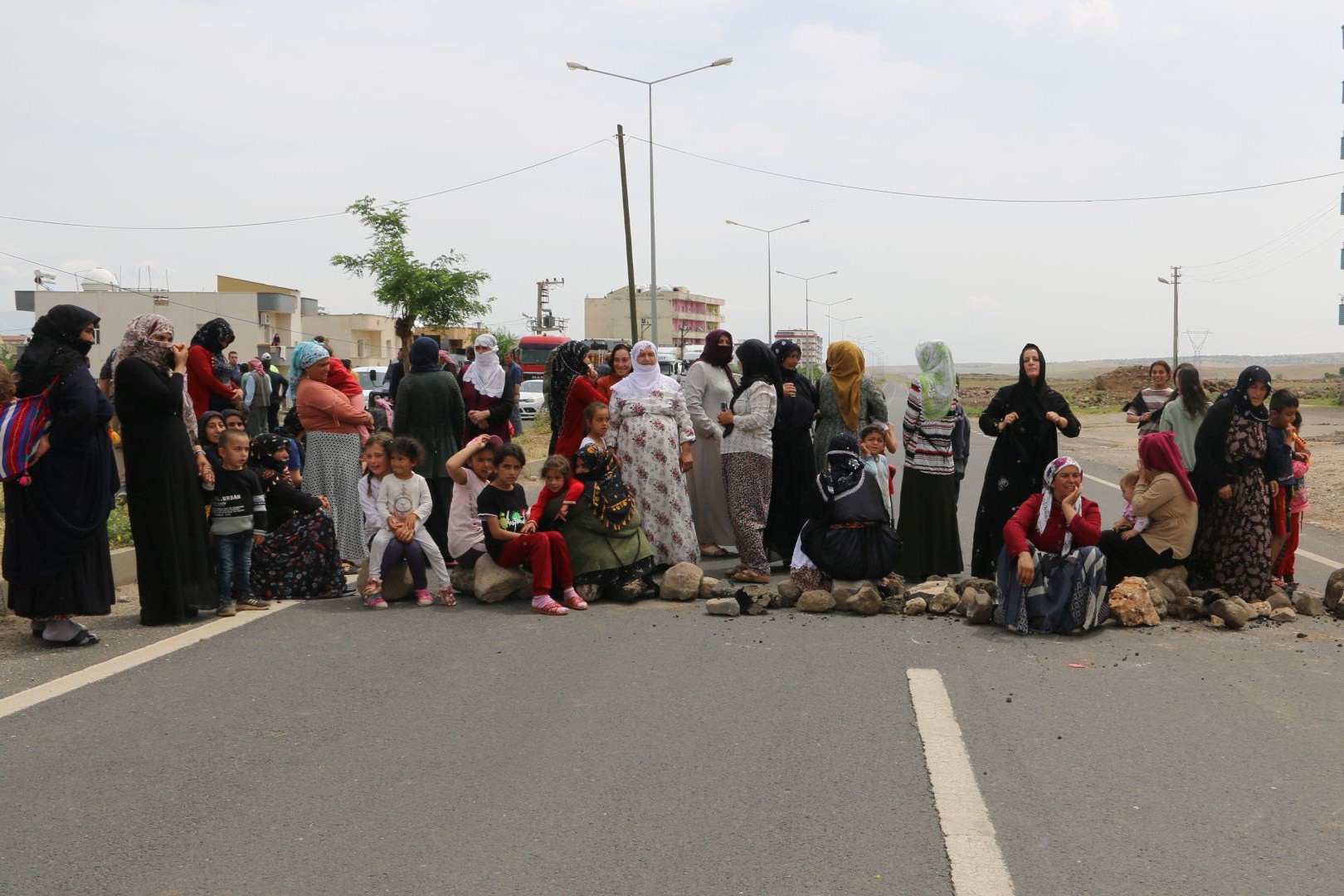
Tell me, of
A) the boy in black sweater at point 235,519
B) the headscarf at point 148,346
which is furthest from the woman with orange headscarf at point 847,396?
the headscarf at point 148,346

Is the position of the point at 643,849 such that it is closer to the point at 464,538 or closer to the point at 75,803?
the point at 75,803

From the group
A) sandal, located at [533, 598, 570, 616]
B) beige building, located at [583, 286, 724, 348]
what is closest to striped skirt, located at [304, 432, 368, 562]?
sandal, located at [533, 598, 570, 616]

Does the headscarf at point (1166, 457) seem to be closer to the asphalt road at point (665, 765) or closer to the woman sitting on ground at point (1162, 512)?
the woman sitting on ground at point (1162, 512)

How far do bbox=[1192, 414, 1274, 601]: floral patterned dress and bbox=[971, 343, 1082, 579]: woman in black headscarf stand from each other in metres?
1.11

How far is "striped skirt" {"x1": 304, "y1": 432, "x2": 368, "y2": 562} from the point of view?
10055mm

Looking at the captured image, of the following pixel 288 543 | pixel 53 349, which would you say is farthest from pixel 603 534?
pixel 53 349

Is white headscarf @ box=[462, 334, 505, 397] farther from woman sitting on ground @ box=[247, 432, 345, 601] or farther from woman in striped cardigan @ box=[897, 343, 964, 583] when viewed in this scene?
woman in striped cardigan @ box=[897, 343, 964, 583]

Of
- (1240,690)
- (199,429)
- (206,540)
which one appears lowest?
(1240,690)

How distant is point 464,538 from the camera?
8.99 m

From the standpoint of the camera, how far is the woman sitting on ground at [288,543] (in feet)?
28.6

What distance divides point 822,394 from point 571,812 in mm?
6487

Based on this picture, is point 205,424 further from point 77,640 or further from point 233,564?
point 77,640

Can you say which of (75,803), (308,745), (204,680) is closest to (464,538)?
(204,680)

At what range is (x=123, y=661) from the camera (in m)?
6.82
